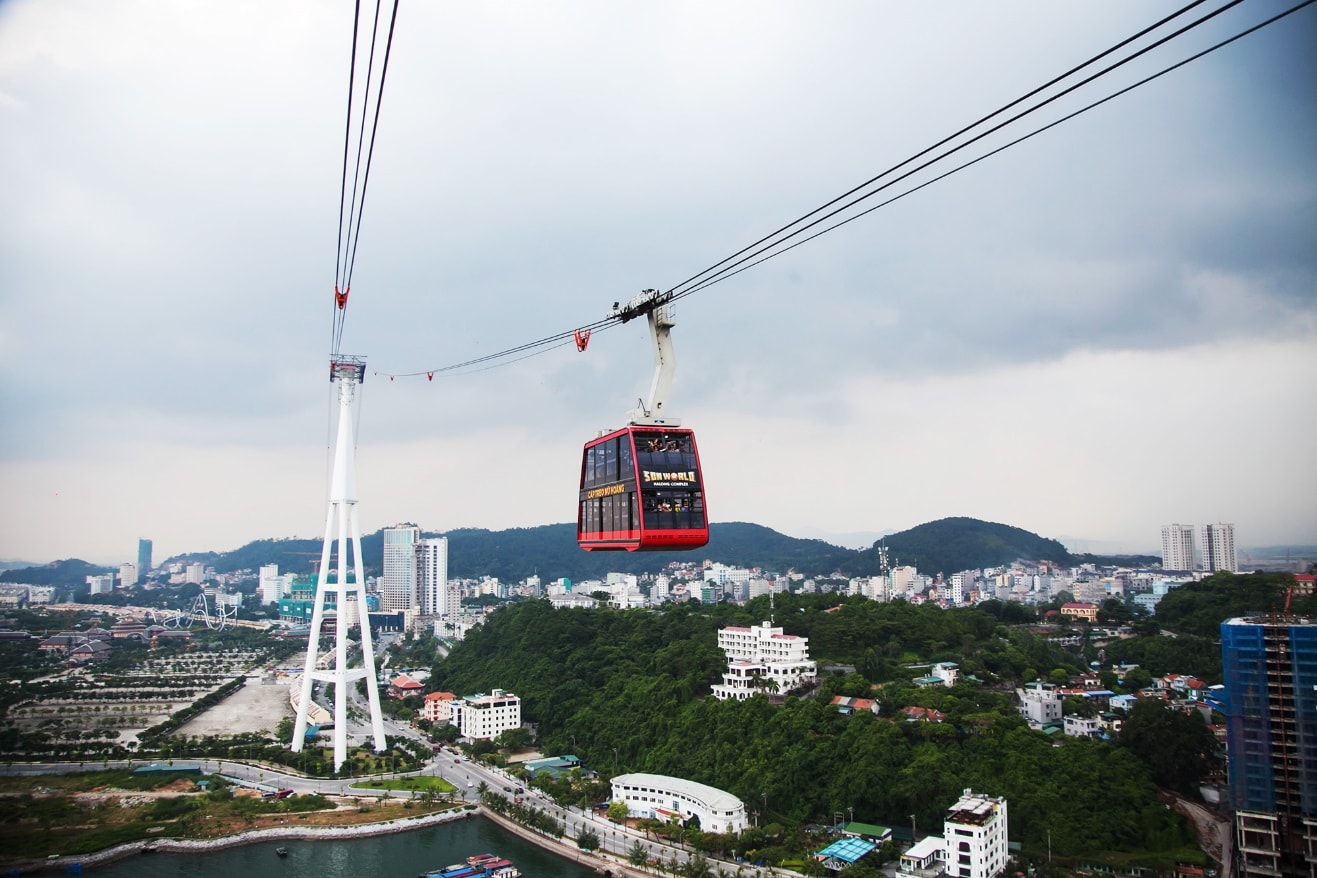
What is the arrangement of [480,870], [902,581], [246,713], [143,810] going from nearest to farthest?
[480,870] → [143,810] → [246,713] → [902,581]

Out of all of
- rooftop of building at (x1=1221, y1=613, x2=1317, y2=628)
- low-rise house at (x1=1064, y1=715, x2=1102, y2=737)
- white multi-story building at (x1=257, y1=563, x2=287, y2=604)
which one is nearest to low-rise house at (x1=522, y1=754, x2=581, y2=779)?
low-rise house at (x1=1064, y1=715, x2=1102, y2=737)

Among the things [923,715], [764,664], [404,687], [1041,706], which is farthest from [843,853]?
[404,687]

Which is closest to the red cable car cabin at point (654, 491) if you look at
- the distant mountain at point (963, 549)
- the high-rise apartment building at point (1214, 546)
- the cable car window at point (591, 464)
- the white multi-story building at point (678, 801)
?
the cable car window at point (591, 464)

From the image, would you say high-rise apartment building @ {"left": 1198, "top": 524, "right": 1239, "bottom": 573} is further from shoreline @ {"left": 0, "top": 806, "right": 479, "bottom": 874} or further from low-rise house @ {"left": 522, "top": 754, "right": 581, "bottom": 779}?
shoreline @ {"left": 0, "top": 806, "right": 479, "bottom": 874}

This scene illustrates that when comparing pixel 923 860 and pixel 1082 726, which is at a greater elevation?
pixel 1082 726

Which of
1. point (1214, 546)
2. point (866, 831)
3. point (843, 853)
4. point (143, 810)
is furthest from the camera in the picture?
point (1214, 546)

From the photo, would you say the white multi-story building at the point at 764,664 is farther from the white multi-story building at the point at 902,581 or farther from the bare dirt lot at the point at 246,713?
the white multi-story building at the point at 902,581

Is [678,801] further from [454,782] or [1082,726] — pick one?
[1082,726]
